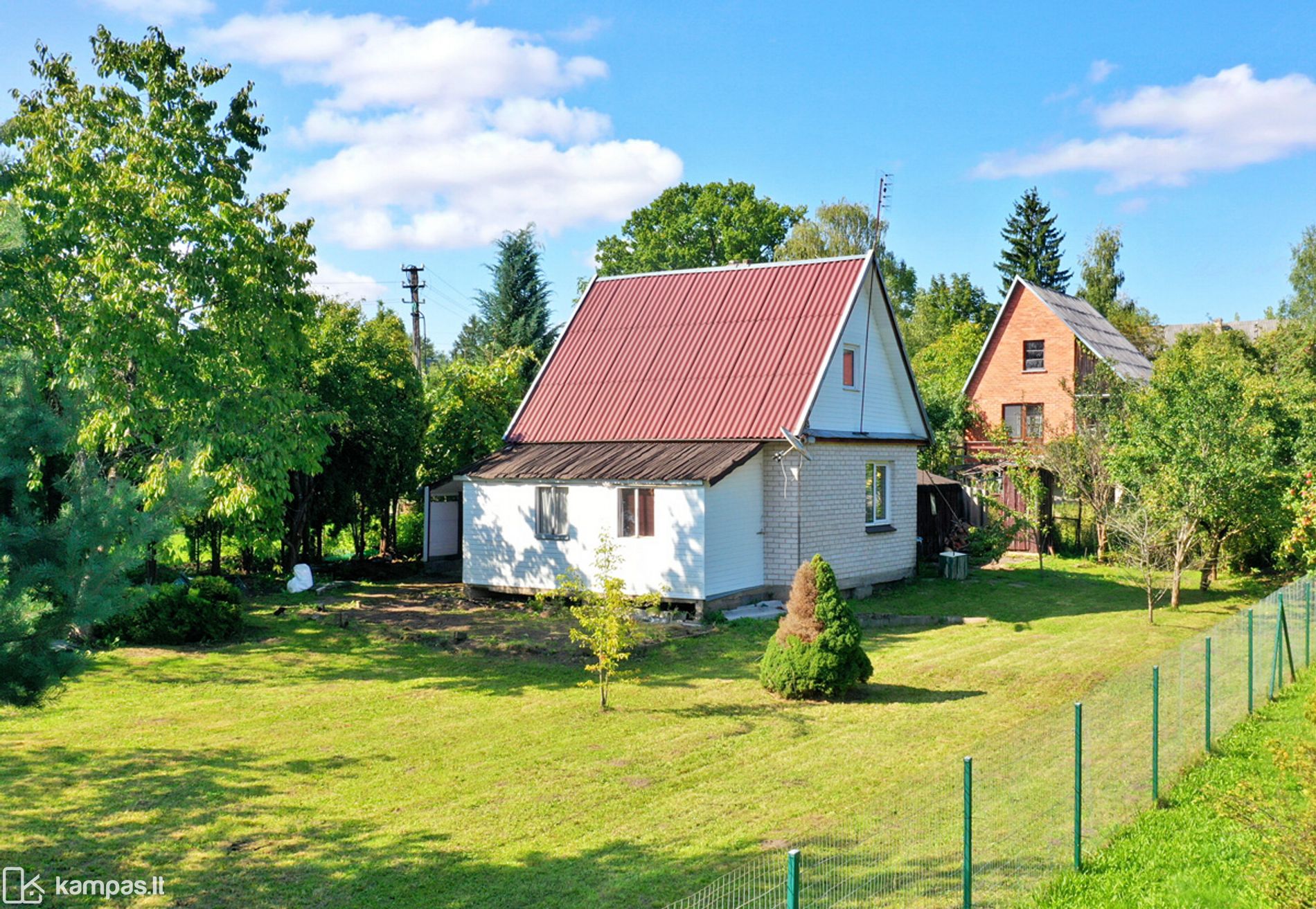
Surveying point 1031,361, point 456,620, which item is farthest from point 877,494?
point 1031,361

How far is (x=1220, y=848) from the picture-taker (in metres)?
8.17

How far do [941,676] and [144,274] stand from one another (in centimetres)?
1356

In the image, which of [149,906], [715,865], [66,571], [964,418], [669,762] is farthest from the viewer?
[964,418]

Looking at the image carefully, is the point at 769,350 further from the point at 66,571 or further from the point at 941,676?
the point at 66,571

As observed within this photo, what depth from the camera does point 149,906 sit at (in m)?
7.11

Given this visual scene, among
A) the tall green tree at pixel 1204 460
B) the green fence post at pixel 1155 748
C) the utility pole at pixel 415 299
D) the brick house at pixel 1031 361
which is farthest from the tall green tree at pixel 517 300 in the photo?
the green fence post at pixel 1155 748

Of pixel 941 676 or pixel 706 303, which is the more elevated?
pixel 706 303

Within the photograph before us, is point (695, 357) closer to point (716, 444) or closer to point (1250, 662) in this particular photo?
point (716, 444)

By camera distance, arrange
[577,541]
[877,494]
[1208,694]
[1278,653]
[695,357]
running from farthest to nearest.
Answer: [877,494], [695,357], [577,541], [1278,653], [1208,694]

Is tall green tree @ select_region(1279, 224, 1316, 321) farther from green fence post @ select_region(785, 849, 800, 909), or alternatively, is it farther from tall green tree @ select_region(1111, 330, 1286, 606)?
green fence post @ select_region(785, 849, 800, 909)

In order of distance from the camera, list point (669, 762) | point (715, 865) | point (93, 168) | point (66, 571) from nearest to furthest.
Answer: point (66, 571) → point (715, 865) → point (669, 762) → point (93, 168)

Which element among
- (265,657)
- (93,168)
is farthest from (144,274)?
(265,657)

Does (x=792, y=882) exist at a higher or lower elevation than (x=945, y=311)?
lower

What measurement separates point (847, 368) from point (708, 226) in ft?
128
